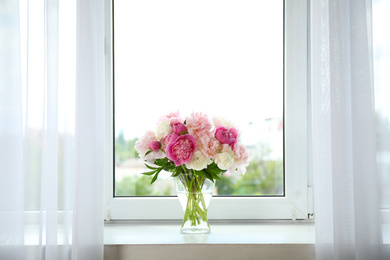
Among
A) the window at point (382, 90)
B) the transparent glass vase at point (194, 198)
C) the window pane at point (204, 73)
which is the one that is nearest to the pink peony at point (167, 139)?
the transparent glass vase at point (194, 198)

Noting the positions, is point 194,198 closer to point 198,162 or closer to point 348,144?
point 198,162

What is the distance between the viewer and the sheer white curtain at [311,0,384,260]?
1.27 metres

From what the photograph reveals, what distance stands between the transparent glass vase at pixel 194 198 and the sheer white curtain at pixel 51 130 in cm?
29

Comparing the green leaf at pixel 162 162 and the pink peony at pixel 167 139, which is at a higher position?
the pink peony at pixel 167 139

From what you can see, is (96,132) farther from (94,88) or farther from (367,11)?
(367,11)

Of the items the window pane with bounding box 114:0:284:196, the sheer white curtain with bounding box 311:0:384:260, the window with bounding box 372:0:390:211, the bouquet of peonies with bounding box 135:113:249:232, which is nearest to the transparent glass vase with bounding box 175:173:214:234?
the bouquet of peonies with bounding box 135:113:249:232

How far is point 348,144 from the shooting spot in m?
1.29

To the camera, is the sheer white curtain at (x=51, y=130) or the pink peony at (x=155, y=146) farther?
the pink peony at (x=155, y=146)

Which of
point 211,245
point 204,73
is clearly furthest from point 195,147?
point 204,73

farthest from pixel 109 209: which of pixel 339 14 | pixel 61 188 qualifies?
pixel 339 14

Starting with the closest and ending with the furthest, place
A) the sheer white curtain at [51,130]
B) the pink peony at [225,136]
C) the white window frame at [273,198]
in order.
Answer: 1. the sheer white curtain at [51,130]
2. the pink peony at [225,136]
3. the white window frame at [273,198]

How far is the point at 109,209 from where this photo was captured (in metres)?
1.63

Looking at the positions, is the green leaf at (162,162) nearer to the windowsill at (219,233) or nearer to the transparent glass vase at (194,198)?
the transparent glass vase at (194,198)

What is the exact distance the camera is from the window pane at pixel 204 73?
167 cm
